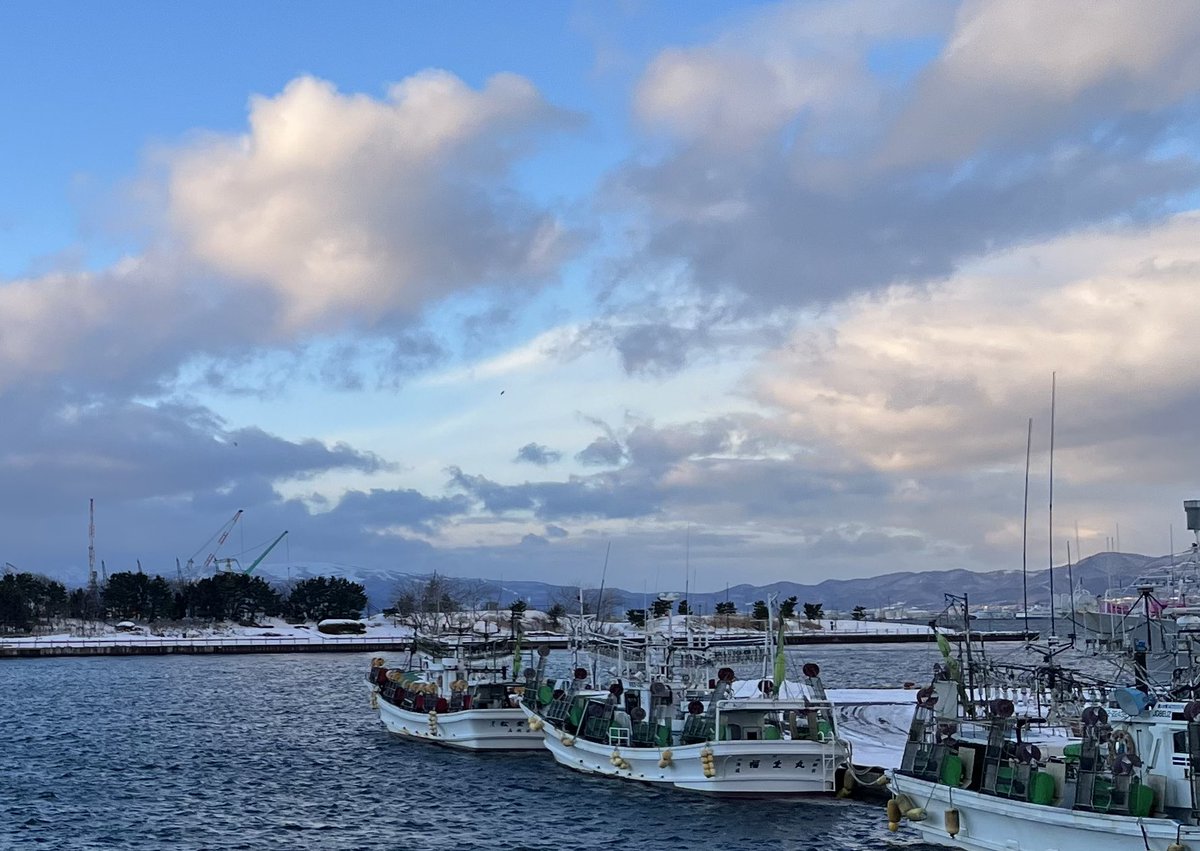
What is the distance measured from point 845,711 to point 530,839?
131 feet

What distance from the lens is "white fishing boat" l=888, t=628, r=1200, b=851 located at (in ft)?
132

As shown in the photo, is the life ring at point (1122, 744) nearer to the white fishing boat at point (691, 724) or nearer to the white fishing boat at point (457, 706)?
the white fishing boat at point (691, 724)

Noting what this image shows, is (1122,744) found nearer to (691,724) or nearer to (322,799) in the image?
(691,724)

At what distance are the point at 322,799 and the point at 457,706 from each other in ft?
61.5

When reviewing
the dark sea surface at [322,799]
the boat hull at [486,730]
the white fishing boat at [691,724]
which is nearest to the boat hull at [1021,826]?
the dark sea surface at [322,799]

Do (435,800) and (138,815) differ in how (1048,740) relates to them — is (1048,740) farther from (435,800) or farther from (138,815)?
(138,815)

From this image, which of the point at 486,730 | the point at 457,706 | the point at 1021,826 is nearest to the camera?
the point at 1021,826

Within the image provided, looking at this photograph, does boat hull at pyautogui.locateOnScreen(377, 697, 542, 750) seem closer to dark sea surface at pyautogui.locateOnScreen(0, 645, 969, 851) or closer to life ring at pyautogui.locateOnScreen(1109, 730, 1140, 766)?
dark sea surface at pyautogui.locateOnScreen(0, 645, 969, 851)

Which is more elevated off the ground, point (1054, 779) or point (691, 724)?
point (1054, 779)

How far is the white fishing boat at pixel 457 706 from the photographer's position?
80.5 m

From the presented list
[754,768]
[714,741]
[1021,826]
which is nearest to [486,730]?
[714,741]

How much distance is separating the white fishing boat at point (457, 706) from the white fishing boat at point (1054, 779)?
110 ft

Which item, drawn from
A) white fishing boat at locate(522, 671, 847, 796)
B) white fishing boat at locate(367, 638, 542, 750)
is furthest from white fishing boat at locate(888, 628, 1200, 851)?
white fishing boat at locate(367, 638, 542, 750)

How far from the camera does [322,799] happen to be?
66.1m
